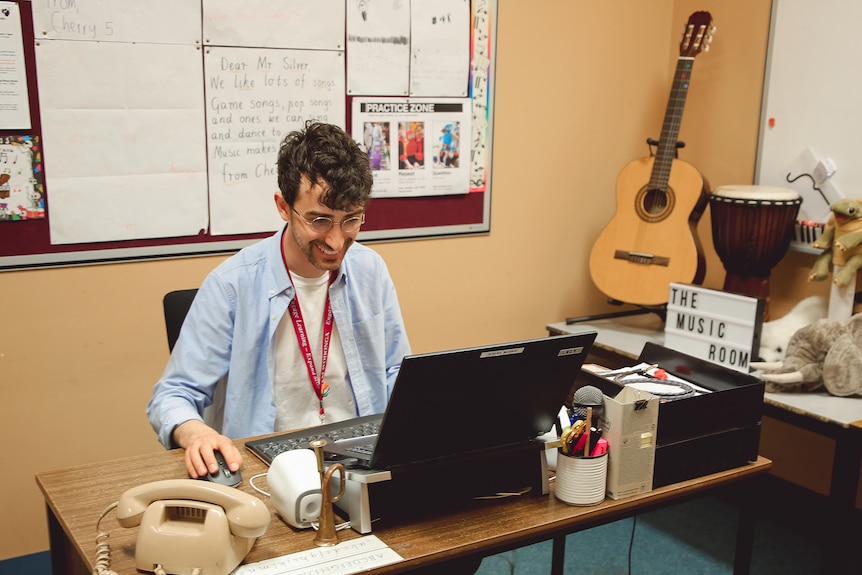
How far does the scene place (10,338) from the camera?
2496mm

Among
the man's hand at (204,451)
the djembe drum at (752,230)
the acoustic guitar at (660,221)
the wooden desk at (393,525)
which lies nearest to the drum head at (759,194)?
the djembe drum at (752,230)

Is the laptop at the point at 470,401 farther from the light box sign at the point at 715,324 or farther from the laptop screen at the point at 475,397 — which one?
the light box sign at the point at 715,324

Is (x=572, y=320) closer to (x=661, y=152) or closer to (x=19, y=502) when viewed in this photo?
(x=661, y=152)

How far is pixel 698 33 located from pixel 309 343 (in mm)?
2211

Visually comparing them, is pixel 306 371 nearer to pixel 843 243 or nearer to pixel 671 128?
pixel 843 243

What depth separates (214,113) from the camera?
269 centimetres

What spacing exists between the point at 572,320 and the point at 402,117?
3.56 feet

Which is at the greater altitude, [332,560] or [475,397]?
[475,397]

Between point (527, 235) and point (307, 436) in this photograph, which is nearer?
point (307, 436)

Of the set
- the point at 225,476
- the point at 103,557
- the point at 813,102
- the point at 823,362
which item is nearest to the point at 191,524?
the point at 103,557

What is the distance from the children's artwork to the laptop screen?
160 centimetres

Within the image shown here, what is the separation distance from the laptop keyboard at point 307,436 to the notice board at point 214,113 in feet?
3.77

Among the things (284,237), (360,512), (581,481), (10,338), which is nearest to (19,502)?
(10,338)

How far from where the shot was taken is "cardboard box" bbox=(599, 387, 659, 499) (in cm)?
154
